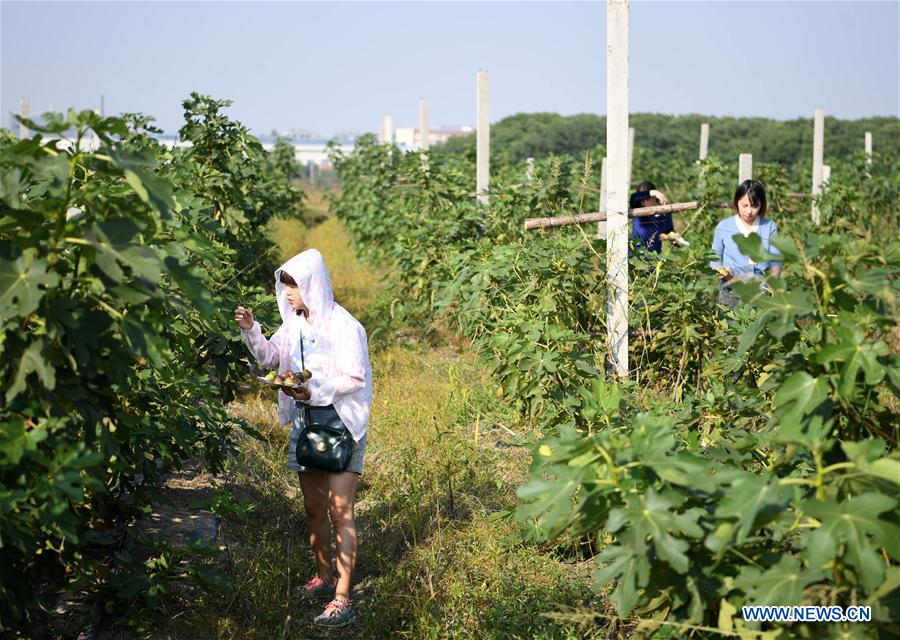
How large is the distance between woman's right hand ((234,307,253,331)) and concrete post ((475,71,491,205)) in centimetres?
635

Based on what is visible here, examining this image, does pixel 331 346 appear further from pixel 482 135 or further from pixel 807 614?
pixel 482 135

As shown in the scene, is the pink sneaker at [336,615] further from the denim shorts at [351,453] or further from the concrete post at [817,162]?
the concrete post at [817,162]

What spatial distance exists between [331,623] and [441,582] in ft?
1.56

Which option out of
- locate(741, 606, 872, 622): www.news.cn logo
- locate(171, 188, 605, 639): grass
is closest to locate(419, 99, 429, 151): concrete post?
locate(171, 188, 605, 639): grass

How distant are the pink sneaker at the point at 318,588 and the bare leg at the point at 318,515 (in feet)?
0.08

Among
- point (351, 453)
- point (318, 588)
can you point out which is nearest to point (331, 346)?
point (351, 453)

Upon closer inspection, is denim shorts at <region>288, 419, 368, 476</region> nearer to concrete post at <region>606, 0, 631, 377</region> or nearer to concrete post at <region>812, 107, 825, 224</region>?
concrete post at <region>606, 0, 631, 377</region>

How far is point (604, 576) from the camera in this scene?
256cm

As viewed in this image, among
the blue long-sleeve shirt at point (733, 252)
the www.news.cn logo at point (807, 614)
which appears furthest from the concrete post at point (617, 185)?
the www.news.cn logo at point (807, 614)

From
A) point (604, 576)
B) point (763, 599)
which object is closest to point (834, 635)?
point (763, 599)

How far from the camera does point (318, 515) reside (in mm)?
4230

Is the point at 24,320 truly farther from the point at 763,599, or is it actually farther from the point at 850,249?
the point at 850,249

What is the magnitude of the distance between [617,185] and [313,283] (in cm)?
230

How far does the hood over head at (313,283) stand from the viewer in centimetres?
405
